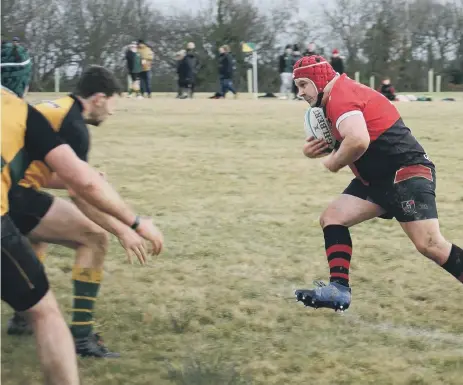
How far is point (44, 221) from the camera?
4578 mm

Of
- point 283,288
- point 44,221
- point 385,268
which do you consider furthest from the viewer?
point 385,268

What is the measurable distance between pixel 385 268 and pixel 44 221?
3232mm

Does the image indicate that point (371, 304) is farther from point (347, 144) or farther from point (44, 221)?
point (44, 221)

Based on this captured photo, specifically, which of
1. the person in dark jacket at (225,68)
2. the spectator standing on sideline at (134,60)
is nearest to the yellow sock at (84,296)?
the spectator standing on sideline at (134,60)

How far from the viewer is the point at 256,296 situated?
19.4 feet

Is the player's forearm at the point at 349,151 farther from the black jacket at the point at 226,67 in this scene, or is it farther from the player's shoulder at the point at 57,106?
the black jacket at the point at 226,67

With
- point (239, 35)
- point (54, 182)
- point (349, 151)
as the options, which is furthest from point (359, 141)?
point (239, 35)

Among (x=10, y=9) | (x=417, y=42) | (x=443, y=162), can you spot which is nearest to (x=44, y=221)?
(x=443, y=162)

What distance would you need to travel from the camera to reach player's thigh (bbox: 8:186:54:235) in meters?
4.49

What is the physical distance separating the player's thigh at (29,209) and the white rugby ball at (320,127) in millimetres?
1877

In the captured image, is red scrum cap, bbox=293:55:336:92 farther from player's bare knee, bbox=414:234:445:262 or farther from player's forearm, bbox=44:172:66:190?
player's forearm, bbox=44:172:66:190

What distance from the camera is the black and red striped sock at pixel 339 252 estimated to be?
17.7 ft

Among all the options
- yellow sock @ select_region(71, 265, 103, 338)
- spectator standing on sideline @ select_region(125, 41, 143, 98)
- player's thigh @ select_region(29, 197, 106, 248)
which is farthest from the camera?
spectator standing on sideline @ select_region(125, 41, 143, 98)

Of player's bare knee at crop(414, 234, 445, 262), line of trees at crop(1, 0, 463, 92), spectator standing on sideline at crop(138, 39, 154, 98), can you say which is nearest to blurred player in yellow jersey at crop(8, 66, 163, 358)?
player's bare knee at crop(414, 234, 445, 262)
